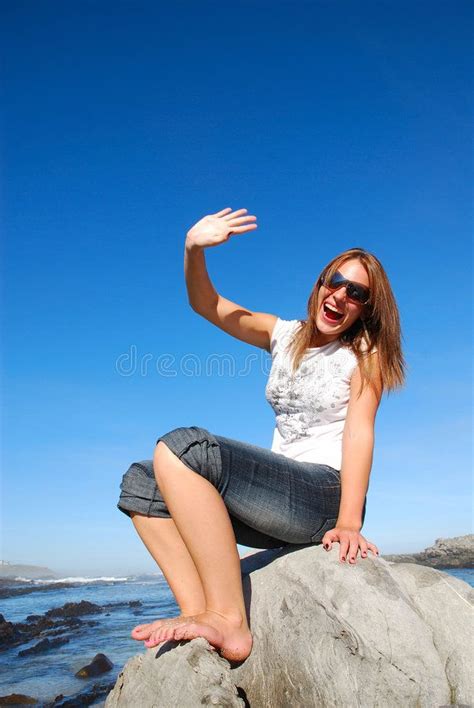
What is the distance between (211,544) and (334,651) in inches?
36.6

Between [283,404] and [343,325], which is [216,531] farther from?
[343,325]

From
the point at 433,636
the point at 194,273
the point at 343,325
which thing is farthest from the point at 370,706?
the point at 194,273

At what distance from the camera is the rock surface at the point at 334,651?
3.36m

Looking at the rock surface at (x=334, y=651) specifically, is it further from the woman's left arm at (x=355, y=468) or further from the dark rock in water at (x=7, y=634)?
the dark rock in water at (x=7, y=634)

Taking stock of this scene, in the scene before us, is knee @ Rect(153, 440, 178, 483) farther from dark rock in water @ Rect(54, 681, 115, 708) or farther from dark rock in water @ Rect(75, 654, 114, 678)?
dark rock in water @ Rect(75, 654, 114, 678)

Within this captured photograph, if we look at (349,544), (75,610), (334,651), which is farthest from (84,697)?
(75,610)

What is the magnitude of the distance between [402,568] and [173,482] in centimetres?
172

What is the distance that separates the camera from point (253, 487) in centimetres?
376

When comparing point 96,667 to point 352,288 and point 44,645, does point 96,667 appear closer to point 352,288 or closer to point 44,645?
point 44,645

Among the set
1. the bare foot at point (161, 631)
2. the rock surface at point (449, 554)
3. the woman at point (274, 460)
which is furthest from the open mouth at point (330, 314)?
the rock surface at point (449, 554)

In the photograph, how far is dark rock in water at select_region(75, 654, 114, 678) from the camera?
24.2 feet

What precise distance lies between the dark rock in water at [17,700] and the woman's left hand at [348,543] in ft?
13.6

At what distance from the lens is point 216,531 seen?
3557 mm

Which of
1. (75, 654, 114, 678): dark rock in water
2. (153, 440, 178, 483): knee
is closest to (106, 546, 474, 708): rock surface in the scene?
(153, 440, 178, 483): knee
